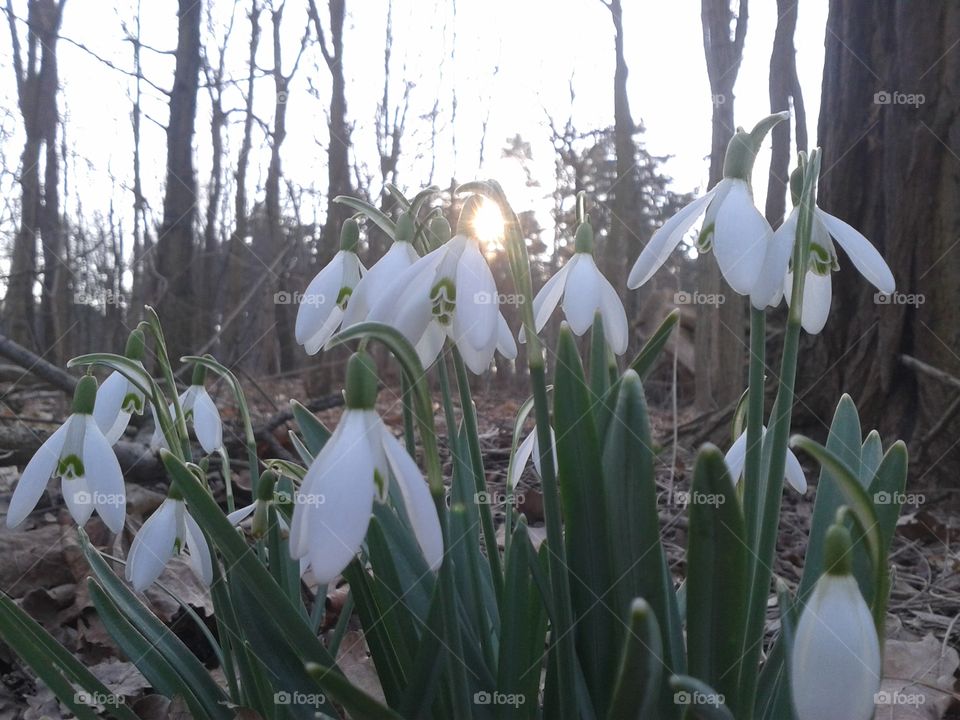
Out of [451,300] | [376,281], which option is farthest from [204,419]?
[451,300]

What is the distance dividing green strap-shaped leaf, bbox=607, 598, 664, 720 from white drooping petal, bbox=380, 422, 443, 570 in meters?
0.20

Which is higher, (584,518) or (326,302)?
(326,302)

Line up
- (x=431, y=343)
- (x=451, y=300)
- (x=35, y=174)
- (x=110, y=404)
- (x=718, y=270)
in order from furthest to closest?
(x=35, y=174) → (x=718, y=270) → (x=110, y=404) → (x=431, y=343) → (x=451, y=300)

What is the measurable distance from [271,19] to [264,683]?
908cm

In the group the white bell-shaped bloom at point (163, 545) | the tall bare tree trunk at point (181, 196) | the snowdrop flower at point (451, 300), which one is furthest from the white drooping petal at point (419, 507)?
the tall bare tree trunk at point (181, 196)

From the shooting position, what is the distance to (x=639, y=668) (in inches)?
30.8

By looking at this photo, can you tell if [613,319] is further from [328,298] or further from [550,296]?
[328,298]

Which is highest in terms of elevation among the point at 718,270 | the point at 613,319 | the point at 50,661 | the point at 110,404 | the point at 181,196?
the point at 181,196

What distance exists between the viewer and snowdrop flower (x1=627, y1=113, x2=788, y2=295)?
0.90 m

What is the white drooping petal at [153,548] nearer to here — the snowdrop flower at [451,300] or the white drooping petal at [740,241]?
the snowdrop flower at [451,300]

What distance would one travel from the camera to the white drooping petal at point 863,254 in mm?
995

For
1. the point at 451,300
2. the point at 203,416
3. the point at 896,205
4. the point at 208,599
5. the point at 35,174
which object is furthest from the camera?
the point at 35,174

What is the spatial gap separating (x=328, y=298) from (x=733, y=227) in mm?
599

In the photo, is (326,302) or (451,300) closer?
(451,300)
